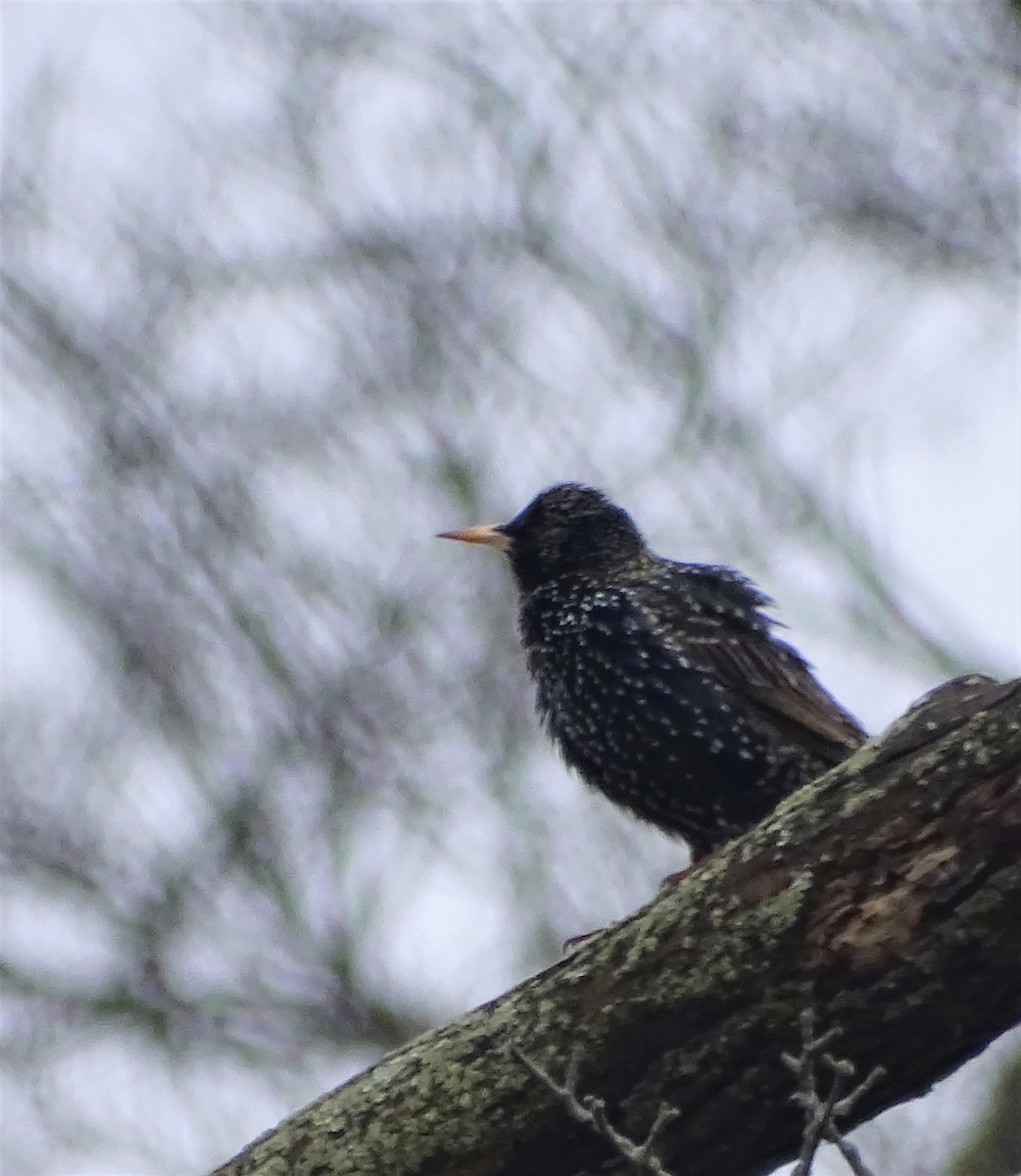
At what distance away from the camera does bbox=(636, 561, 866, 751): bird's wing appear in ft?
17.0

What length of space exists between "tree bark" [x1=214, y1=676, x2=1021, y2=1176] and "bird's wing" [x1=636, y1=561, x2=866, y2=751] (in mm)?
2054

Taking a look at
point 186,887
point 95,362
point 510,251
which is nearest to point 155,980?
point 186,887

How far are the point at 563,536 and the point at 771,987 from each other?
3.09 meters

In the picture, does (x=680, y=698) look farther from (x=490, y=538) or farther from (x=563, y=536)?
A: (x=490, y=538)

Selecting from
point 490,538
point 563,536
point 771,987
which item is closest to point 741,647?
point 563,536

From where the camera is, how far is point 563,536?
5.91 m

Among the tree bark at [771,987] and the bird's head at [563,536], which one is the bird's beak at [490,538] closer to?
the bird's head at [563,536]

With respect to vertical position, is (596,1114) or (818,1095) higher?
(596,1114)

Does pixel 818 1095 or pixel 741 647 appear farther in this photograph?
pixel 741 647

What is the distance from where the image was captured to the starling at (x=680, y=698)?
16.9 feet

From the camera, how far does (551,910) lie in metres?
7.71

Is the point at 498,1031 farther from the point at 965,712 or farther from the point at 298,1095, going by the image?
the point at 298,1095

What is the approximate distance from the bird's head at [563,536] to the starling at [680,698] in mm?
66

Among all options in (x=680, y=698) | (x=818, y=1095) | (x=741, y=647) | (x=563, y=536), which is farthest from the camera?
(x=563, y=536)
